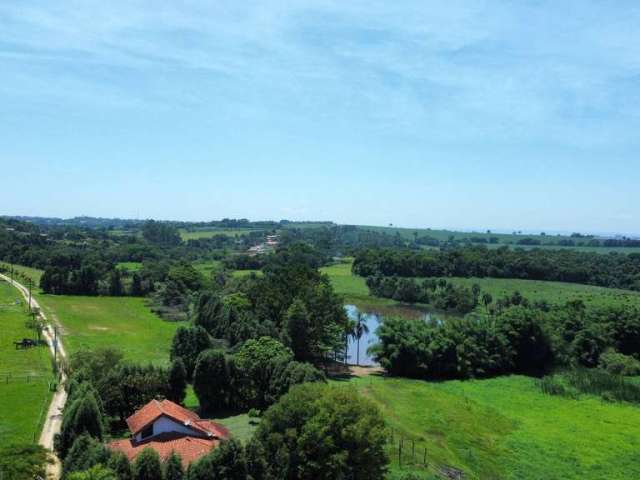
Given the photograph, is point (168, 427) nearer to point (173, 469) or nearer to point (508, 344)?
point (173, 469)

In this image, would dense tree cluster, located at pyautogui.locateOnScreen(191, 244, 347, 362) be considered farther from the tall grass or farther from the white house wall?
the tall grass

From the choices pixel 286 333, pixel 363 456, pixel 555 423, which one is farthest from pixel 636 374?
pixel 363 456

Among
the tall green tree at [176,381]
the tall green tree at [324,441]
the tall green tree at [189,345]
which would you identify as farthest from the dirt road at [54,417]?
the tall green tree at [324,441]

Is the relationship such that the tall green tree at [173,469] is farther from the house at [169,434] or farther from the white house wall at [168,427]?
the white house wall at [168,427]

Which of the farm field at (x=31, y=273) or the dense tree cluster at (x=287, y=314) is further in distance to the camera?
the farm field at (x=31, y=273)

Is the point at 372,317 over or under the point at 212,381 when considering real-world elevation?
under

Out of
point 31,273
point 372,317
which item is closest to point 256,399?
point 372,317

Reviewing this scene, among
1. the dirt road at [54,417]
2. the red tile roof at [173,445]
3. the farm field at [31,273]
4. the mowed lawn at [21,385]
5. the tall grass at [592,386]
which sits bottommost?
the tall grass at [592,386]

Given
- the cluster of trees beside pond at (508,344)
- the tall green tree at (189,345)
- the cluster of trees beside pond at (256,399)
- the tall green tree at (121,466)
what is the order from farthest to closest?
the cluster of trees beside pond at (508,344) < the tall green tree at (189,345) < the cluster of trees beside pond at (256,399) < the tall green tree at (121,466)
